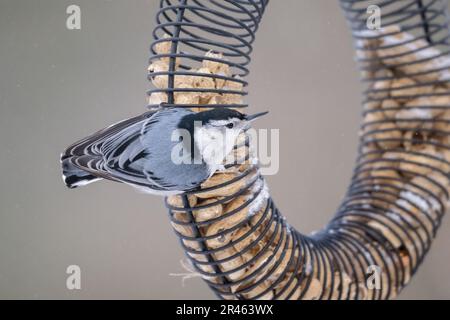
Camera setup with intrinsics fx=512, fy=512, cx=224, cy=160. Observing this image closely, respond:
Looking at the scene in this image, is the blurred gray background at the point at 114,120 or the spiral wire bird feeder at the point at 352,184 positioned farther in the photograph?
the blurred gray background at the point at 114,120

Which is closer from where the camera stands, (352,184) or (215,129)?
(215,129)

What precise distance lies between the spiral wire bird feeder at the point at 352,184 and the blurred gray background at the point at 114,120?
381mm

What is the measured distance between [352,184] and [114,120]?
0.76m

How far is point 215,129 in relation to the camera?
90 centimetres

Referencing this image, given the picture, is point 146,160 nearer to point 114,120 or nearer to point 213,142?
point 213,142

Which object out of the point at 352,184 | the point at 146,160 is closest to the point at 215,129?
the point at 146,160

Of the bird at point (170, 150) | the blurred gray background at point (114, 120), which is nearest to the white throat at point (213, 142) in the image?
the bird at point (170, 150)

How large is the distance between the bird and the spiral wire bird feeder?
3 cm

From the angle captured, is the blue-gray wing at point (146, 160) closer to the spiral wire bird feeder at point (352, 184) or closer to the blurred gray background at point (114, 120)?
the spiral wire bird feeder at point (352, 184)

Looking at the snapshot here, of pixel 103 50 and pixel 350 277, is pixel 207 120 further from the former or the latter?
pixel 103 50

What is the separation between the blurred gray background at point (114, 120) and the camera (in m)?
1.66

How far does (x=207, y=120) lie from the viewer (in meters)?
0.89

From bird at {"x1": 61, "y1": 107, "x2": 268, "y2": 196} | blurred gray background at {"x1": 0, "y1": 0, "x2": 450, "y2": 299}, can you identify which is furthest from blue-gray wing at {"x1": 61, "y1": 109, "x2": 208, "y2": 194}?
blurred gray background at {"x1": 0, "y1": 0, "x2": 450, "y2": 299}
